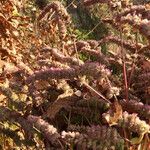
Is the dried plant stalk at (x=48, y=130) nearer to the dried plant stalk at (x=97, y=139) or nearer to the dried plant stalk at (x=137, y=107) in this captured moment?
the dried plant stalk at (x=97, y=139)

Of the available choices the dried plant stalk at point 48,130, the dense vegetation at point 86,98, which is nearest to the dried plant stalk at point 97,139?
the dense vegetation at point 86,98

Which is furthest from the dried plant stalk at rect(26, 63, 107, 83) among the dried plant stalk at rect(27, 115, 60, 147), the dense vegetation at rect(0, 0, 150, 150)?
the dried plant stalk at rect(27, 115, 60, 147)

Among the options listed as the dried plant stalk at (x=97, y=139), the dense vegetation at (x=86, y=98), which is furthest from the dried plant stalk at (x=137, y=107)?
the dried plant stalk at (x=97, y=139)

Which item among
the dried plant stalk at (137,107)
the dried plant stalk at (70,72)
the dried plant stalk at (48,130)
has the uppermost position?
the dried plant stalk at (70,72)

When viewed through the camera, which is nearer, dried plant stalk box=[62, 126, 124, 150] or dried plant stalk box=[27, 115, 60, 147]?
dried plant stalk box=[62, 126, 124, 150]

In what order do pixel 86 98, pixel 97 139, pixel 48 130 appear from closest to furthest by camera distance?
pixel 97 139 < pixel 48 130 < pixel 86 98

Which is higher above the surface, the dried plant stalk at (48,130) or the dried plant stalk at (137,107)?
the dried plant stalk at (137,107)

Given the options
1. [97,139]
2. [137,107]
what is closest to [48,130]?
[97,139]

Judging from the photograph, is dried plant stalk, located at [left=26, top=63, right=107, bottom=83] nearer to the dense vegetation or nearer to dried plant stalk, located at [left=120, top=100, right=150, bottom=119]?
the dense vegetation

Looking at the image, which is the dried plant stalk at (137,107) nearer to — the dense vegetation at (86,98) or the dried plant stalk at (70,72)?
the dense vegetation at (86,98)

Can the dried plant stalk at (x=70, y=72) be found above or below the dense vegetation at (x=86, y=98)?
above

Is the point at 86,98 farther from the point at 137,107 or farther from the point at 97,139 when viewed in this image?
the point at 97,139

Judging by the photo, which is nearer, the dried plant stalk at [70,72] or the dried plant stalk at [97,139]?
the dried plant stalk at [97,139]

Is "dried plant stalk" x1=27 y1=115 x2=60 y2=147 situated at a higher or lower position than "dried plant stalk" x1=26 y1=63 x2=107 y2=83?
lower
